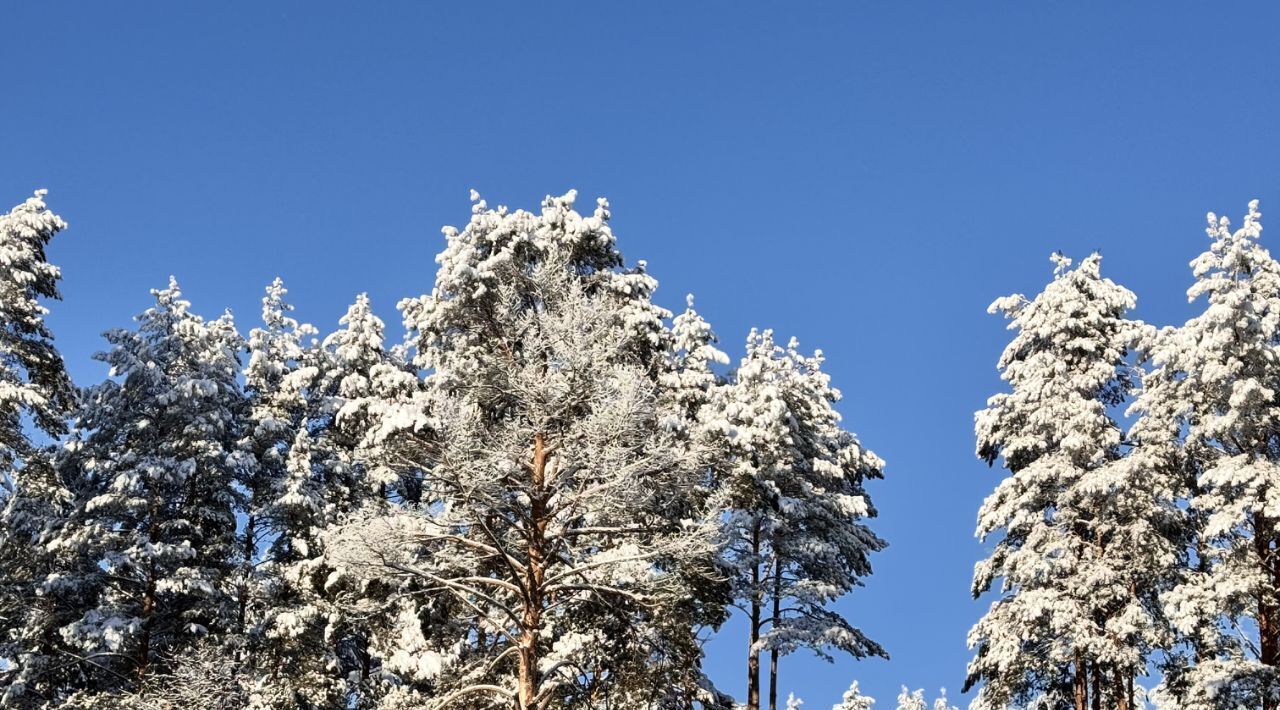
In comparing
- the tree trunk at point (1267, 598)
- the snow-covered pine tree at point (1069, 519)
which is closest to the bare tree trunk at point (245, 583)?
the snow-covered pine tree at point (1069, 519)

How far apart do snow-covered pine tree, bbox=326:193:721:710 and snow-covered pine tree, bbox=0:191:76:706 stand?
24.0 ft

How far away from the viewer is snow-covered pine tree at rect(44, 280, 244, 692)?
2505cm

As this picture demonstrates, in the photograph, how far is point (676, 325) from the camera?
94.6 feet

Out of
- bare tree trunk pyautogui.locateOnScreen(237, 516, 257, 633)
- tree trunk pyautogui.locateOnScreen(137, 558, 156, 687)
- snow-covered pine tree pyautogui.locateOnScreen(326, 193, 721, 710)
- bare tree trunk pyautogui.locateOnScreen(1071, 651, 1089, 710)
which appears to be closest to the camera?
snow-covered pine tree pyautogui.locateOnScreen(326, 193, 721, 710)

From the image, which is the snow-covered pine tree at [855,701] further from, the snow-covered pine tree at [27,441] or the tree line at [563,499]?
the snow-covered pine tree at [27,441]

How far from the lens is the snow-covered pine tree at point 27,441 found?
2256 cm

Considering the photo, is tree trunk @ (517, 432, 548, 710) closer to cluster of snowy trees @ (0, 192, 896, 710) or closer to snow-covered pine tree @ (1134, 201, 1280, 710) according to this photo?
cluster of snowy trees @ (0, 192, 896, 710)

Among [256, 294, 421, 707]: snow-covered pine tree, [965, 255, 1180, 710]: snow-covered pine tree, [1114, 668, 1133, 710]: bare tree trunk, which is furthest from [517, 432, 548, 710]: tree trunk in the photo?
[1114, 668, 1133, 710]: bare tree trunk

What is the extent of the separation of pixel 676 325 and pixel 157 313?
13340mm

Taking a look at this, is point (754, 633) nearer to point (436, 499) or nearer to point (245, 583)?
point (436, 499)

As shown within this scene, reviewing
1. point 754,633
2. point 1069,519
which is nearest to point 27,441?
point 754,633

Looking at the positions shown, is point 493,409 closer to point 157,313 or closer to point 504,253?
point 504,253

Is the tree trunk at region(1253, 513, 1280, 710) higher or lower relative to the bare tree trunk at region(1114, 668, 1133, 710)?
higher

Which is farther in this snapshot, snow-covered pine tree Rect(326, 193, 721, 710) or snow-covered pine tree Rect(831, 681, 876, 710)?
snow-covered pine tree Rect(831, 681, 876, 710)
